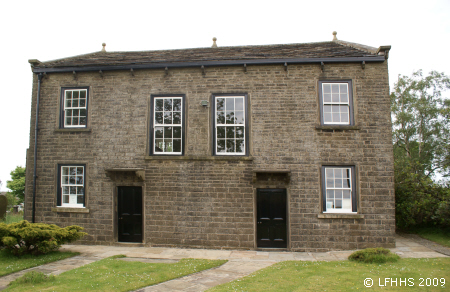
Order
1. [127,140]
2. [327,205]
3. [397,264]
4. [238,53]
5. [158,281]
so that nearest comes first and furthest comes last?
[158,281], [397,264], [327,205], [127,140], [238,53]

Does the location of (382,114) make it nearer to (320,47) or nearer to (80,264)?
(320,47)

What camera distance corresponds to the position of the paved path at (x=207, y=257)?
22.0ft

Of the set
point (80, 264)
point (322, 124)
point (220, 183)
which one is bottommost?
point (80, 264)

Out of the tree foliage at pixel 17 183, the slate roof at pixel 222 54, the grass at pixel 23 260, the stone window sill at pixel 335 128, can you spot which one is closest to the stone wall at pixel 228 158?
the stone window sill at pixel 335 128

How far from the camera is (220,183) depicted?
34.4 ft

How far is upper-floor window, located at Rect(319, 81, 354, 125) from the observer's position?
10562mm

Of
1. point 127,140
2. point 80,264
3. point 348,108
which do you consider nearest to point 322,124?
point 348,108

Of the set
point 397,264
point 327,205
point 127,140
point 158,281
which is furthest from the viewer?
point 127,140

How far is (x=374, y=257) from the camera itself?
26.7ft

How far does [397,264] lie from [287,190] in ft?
12.3

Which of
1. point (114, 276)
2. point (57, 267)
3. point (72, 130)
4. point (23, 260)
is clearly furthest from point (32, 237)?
point (72, 130)

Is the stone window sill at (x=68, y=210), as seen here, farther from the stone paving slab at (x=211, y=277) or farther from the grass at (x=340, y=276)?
the grass at (x=340, y=276)

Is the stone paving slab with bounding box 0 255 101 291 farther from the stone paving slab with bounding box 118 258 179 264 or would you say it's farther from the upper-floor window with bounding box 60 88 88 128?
the upper-floor window with bounding box 60 88 88 128

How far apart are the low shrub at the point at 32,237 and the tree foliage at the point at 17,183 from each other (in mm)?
15275
